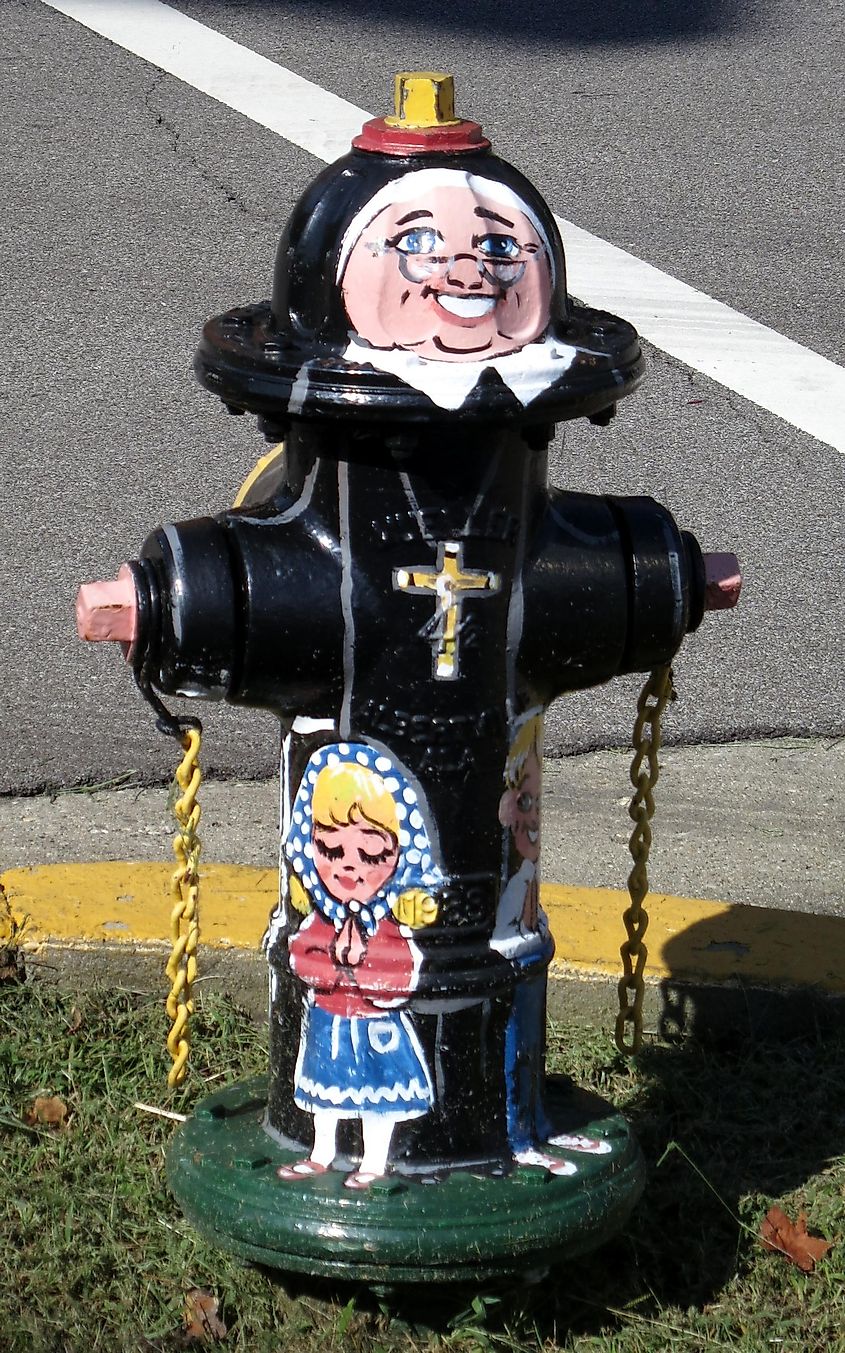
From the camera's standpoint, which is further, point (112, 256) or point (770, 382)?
point (112, 256)

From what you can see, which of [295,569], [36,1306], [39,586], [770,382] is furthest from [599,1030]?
[770,382]

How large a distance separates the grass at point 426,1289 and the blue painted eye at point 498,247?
4.50ft

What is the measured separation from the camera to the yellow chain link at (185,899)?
2414 mm

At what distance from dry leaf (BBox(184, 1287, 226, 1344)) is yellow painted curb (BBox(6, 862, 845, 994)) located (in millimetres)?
712

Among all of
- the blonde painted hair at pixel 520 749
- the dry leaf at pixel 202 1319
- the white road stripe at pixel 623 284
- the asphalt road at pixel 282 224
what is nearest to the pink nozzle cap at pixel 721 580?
the blonde painted hair at pixel 520 749

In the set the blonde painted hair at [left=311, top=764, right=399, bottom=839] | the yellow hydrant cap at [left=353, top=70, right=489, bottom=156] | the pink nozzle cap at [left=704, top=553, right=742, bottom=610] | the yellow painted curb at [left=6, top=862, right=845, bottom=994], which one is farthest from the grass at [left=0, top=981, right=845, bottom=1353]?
the yellow hydrant cap at [left=353, top=70, right=489, bottom=156]

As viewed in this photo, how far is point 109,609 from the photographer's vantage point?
226cm

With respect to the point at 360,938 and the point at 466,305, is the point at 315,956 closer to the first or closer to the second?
the point at 360,938

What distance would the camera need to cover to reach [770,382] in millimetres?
5734

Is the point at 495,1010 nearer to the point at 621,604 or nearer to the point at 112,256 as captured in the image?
the point at 621,604

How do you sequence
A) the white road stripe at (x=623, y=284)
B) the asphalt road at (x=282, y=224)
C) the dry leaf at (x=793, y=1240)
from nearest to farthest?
the dry leaf at (x=793, y=1240)
the asphalt road at (x=282, y=224)
the white road stripe at (x=623, y=284)

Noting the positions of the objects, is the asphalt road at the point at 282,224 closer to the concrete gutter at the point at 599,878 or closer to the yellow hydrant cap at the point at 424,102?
the concrete gutter at the point at 599,878

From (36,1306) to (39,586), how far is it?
2.34 metres

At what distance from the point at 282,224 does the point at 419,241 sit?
4699mm
